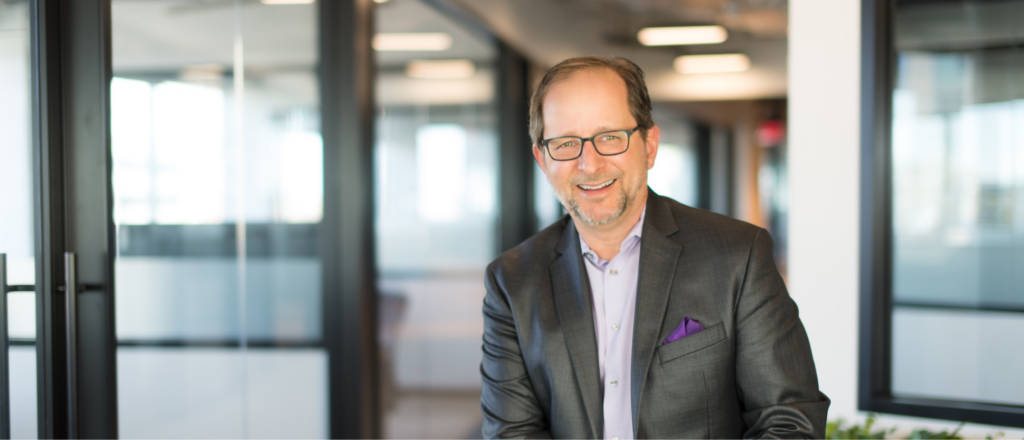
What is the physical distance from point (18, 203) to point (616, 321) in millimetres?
1697

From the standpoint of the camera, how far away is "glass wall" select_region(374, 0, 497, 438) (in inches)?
164

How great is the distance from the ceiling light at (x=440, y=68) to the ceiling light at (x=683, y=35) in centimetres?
→ 328

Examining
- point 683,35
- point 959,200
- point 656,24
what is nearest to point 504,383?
point 959,200

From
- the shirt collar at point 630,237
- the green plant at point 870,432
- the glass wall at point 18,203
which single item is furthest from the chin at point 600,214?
the glass wall at point 18,203

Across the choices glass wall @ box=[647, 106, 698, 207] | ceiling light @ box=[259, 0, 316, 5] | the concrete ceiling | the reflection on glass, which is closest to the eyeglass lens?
the reflection on glass

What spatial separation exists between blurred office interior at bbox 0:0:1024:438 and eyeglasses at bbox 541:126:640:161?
1.47 m

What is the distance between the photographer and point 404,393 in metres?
4.39

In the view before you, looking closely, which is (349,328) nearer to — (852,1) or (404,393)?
(404,393)

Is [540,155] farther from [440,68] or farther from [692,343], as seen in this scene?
[440,68]

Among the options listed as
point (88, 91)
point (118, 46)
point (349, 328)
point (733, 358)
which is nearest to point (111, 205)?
point (88, 91)

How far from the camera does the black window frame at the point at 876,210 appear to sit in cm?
289

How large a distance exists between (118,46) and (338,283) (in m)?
1.44

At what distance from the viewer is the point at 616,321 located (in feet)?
5.76

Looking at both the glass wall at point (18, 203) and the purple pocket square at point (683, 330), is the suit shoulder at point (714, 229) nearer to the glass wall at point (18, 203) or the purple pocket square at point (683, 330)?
the purple pocket square at point (683, 330)
